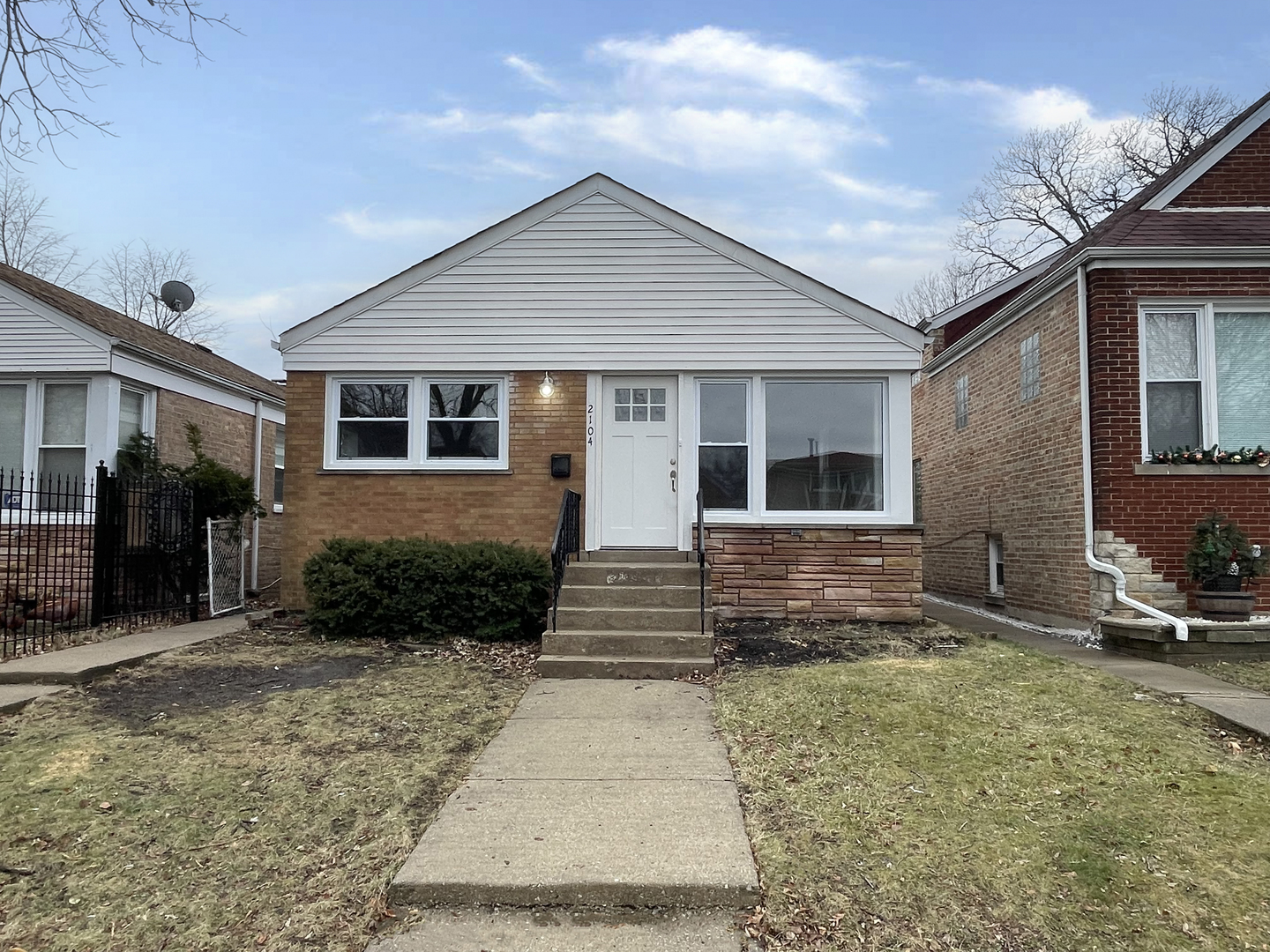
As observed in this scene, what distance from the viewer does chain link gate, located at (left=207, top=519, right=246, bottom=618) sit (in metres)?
10.2

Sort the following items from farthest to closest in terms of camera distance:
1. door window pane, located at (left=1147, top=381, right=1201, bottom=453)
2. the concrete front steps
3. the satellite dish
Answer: the satellite dish, door window pane, located at (left=1147, top=381, right=1201, bottom=453), the concrete front steps

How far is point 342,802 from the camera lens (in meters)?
3.82

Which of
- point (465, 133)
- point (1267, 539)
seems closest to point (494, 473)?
point (465, 133)

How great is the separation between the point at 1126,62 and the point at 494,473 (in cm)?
1303

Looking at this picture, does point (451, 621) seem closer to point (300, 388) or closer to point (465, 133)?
point (300, 388)

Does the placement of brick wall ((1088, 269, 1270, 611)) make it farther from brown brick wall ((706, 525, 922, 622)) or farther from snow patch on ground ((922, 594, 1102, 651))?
brown brick wall ((706, 525, 922, 622))

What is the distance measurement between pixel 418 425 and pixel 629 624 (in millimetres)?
4008

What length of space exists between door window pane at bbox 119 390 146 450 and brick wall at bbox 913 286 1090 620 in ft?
40.9

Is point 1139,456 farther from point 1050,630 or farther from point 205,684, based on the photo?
point 205,684

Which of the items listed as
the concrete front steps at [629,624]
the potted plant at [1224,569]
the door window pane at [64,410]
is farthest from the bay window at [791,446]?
the door window pane at [64,410]

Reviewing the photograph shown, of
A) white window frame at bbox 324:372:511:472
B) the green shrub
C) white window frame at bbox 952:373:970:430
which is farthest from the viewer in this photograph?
white window frame at bbox 952:373:970:430

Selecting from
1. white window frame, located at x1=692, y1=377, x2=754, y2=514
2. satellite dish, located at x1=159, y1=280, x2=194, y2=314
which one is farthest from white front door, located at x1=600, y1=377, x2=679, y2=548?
satellite dish, located at x1=159, y1=280, x2=194, y2=314

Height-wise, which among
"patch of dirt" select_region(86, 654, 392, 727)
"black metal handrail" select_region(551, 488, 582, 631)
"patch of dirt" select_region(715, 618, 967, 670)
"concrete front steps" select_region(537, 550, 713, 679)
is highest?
"black metal handrail" select_region(551, 488, 582, 631)

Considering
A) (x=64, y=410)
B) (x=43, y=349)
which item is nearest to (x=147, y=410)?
(x=64, y=410)
